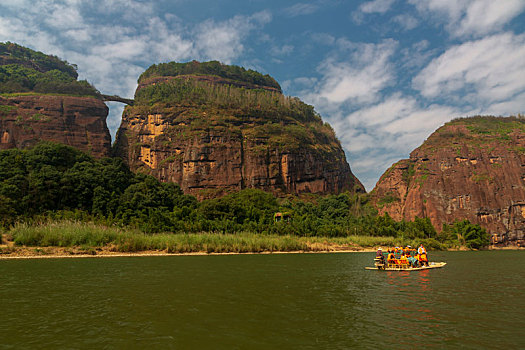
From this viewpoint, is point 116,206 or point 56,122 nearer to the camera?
point 116,206

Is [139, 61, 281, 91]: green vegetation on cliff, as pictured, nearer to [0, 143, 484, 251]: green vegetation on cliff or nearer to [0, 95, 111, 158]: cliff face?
[0, 95, 111, 158]: cliff face

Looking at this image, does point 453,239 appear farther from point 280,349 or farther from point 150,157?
point 150,157

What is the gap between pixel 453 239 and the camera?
7288cm

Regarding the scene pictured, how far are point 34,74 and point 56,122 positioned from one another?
40.0 metres

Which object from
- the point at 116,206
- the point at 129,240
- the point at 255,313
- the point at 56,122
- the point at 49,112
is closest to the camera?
the point at 255,313

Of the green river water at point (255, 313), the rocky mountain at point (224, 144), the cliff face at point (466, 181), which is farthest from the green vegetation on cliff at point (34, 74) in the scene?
the green river water at point (255, 313)

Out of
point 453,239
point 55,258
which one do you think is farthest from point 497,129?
point 55,258

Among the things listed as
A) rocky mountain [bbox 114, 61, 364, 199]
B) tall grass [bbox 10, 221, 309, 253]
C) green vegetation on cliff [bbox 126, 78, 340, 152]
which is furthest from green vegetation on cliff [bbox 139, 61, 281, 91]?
tall grass [bbox 10, 221, 309, 253]

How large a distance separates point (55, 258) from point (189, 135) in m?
81.2

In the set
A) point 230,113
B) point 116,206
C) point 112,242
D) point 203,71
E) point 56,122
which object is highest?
point 203,71

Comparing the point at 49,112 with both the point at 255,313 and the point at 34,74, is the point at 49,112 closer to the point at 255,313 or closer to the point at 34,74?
the point at 34,74

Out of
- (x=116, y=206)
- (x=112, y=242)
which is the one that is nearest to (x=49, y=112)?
(x=116, y=206)

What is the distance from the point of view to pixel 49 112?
10519 cm

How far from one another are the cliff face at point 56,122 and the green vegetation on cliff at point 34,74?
8664mm
